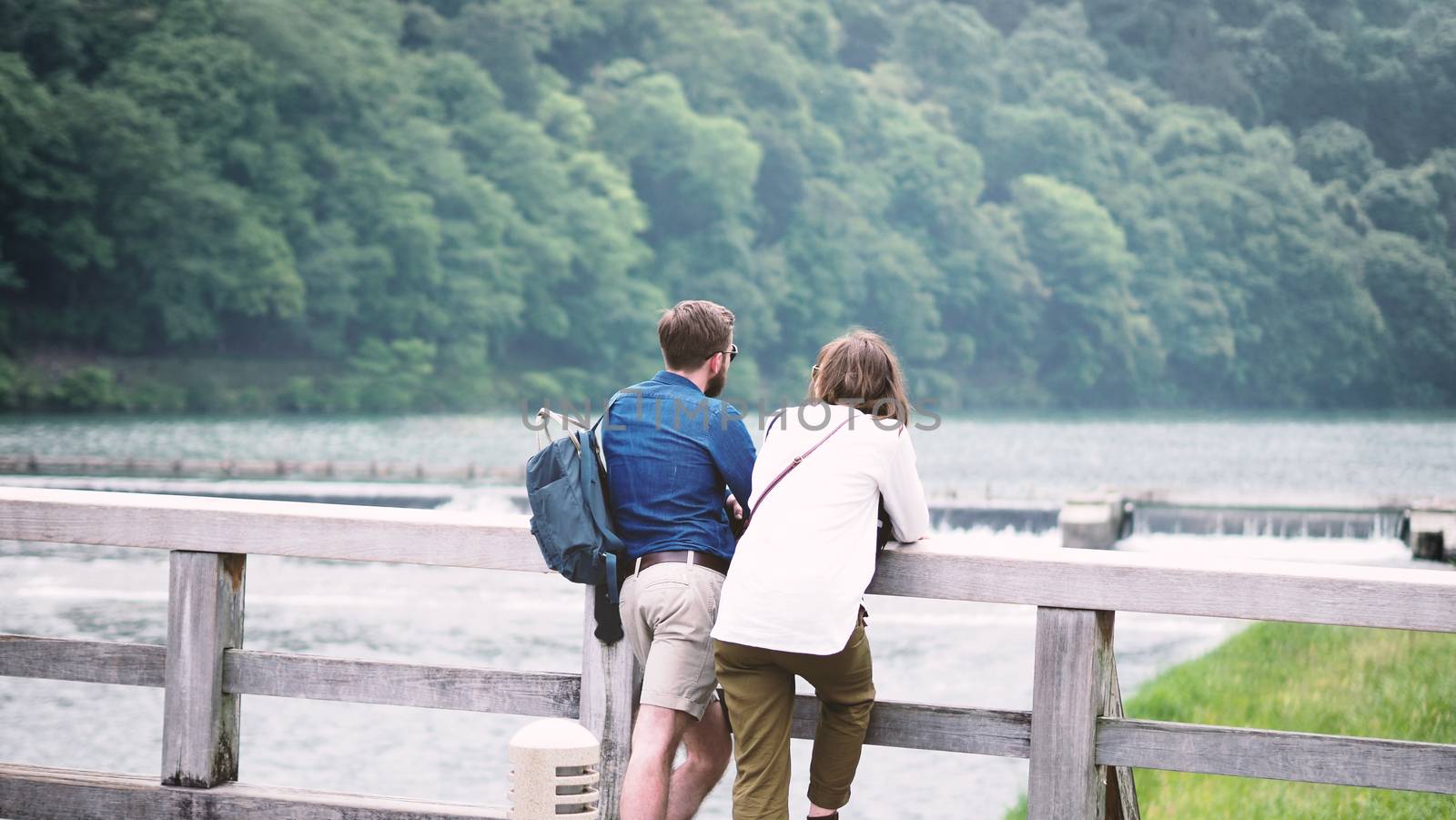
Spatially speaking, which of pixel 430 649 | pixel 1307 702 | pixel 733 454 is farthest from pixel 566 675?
pixel 430 649

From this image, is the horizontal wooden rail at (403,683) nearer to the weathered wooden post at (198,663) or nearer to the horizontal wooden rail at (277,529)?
the weathered wooden post at (198,663)

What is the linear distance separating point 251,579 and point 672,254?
51.1 meters

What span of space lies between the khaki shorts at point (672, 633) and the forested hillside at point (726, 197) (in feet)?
157

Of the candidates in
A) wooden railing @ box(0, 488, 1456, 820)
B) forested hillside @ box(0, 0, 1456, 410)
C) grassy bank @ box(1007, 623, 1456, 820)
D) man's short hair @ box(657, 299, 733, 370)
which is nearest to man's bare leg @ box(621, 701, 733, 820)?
wooden railing @ box(0, 488, 1456, 820)

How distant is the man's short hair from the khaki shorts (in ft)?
1.68

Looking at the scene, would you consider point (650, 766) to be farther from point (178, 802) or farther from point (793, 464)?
point (178, 802)

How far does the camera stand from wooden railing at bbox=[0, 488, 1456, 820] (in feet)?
10.2

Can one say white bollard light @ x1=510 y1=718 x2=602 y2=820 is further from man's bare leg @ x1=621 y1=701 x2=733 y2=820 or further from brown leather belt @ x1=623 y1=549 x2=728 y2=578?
brown leather belt @ x1=623 y1=549 x2=728 y2=578

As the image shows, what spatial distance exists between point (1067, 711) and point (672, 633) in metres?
0.86

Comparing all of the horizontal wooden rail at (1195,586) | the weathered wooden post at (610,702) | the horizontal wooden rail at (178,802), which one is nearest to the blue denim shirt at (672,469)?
the weathered wooden post at (610,702)

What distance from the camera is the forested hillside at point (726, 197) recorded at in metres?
51.5

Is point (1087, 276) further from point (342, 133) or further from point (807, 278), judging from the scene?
point (342, 133)

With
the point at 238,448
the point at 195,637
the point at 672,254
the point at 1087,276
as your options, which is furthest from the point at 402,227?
the point at 195,637

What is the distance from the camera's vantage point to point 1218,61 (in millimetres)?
94625
